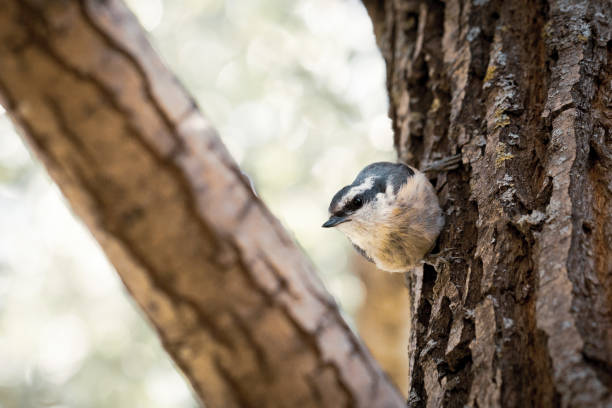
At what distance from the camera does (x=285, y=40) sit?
5.27 m

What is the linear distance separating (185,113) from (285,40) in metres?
4.38

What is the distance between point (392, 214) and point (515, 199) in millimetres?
883

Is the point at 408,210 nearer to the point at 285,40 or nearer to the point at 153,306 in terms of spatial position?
the point at 153,306

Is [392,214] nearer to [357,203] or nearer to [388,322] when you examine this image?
[357,203]

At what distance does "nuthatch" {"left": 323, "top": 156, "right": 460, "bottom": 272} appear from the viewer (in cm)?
236

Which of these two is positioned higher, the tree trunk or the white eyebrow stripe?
the white eyebrow stripe

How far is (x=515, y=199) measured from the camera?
1.82m

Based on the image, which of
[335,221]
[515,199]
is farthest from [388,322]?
[515,199]

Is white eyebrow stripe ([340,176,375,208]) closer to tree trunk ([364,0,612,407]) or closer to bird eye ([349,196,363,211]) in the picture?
bird eye ([349,196,363,211])

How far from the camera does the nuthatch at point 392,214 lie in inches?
93.0

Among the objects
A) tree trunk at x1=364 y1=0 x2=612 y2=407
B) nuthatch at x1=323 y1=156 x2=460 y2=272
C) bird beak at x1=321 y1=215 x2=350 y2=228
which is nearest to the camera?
tree trunk at x1=364 y1=0 x2=612 y2=407

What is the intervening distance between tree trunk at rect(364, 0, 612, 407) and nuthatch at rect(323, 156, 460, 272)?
8 centimetres

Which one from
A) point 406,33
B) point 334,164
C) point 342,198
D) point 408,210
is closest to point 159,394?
point 334,164

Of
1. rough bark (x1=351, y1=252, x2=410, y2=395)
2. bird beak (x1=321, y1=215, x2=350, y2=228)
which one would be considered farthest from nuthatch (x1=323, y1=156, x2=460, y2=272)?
rough bark (x1=351, y1=252, x2=410, y2=395)
